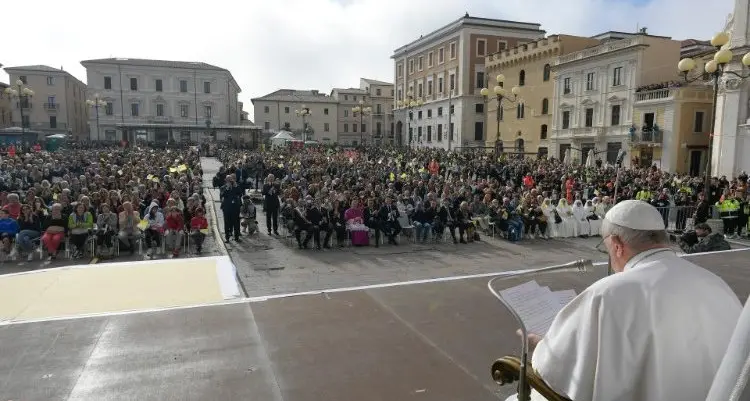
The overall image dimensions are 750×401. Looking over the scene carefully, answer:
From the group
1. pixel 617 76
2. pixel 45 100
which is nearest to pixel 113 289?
pixel 617 76

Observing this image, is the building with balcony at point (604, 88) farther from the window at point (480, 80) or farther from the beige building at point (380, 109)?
the beige building at point (380, 109)

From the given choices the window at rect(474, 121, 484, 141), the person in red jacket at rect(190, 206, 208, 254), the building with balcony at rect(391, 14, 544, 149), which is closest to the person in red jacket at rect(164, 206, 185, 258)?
the person in red jacket at rect(190, 206, 208, 254)

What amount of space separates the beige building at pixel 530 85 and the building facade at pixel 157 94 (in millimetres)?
35663

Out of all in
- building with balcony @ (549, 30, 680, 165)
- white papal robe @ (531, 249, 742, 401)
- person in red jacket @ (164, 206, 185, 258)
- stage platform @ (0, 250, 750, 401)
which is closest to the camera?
white papal robe @ (531, 249, 742, 401)

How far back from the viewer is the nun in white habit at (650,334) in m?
1.88

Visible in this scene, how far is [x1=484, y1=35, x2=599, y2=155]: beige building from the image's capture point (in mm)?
41828

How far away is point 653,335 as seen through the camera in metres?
1.88

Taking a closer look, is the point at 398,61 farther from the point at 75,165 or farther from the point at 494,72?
→ the point at 75,165

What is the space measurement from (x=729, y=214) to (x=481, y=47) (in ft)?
144

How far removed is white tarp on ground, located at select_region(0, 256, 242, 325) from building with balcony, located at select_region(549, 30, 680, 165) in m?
27.7

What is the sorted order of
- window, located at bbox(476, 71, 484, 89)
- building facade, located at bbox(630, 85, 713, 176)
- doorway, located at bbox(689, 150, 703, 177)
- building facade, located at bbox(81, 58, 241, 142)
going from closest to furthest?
building facade, located at bbox(630, 85, 713, 176) < doorway, located at bbox(689, 150, 703, 177) < window, located at bbox(476, 71, 484, 89) < building facade, located at bbox(81, 58, 241, 142)

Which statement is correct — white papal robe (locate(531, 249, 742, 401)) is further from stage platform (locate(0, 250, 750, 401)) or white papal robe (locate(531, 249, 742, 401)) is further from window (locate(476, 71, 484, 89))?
window (locate(476, 71, 484, 89))

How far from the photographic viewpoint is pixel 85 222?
10.8m

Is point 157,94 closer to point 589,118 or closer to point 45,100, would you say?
point 45,100
